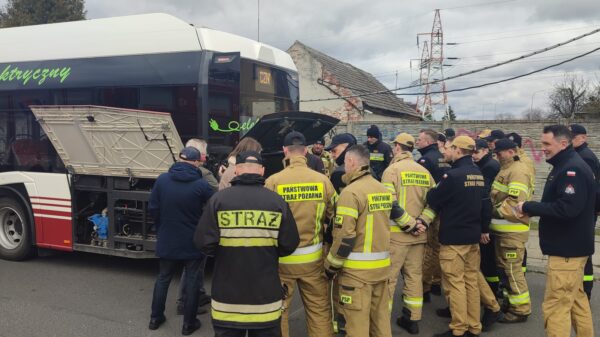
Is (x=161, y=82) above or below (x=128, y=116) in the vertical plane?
above

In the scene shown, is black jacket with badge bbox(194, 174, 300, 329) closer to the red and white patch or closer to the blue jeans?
the blue jeans

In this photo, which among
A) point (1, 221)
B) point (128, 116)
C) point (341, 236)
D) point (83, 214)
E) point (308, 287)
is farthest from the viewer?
point (1, 221)

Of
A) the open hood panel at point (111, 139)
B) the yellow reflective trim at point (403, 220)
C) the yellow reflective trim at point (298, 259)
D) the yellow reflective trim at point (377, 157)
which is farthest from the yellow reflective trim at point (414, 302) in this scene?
the open hood panel at point (111, 139)

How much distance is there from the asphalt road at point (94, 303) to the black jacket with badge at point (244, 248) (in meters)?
1.57

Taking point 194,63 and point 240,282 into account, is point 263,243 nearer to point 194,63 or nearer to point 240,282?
point 240,282

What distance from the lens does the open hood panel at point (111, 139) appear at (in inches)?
223

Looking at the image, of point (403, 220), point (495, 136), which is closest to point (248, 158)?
point (403, 220)

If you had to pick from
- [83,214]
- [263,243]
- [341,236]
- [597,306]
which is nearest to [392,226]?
[341,236]

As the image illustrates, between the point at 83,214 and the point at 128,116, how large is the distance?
1743 millimetres

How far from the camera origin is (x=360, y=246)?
3.52 meters

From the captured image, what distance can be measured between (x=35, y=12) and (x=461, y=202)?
30.0m

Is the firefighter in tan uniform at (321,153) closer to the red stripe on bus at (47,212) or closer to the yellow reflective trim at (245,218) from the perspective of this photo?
the red stripe on bus at (47,212)

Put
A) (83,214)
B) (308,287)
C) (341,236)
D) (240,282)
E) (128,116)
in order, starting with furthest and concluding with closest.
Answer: (83,214) < (128,116) < (308,287) < (341,236) < (240,282)

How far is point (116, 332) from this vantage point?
4.41 meters
